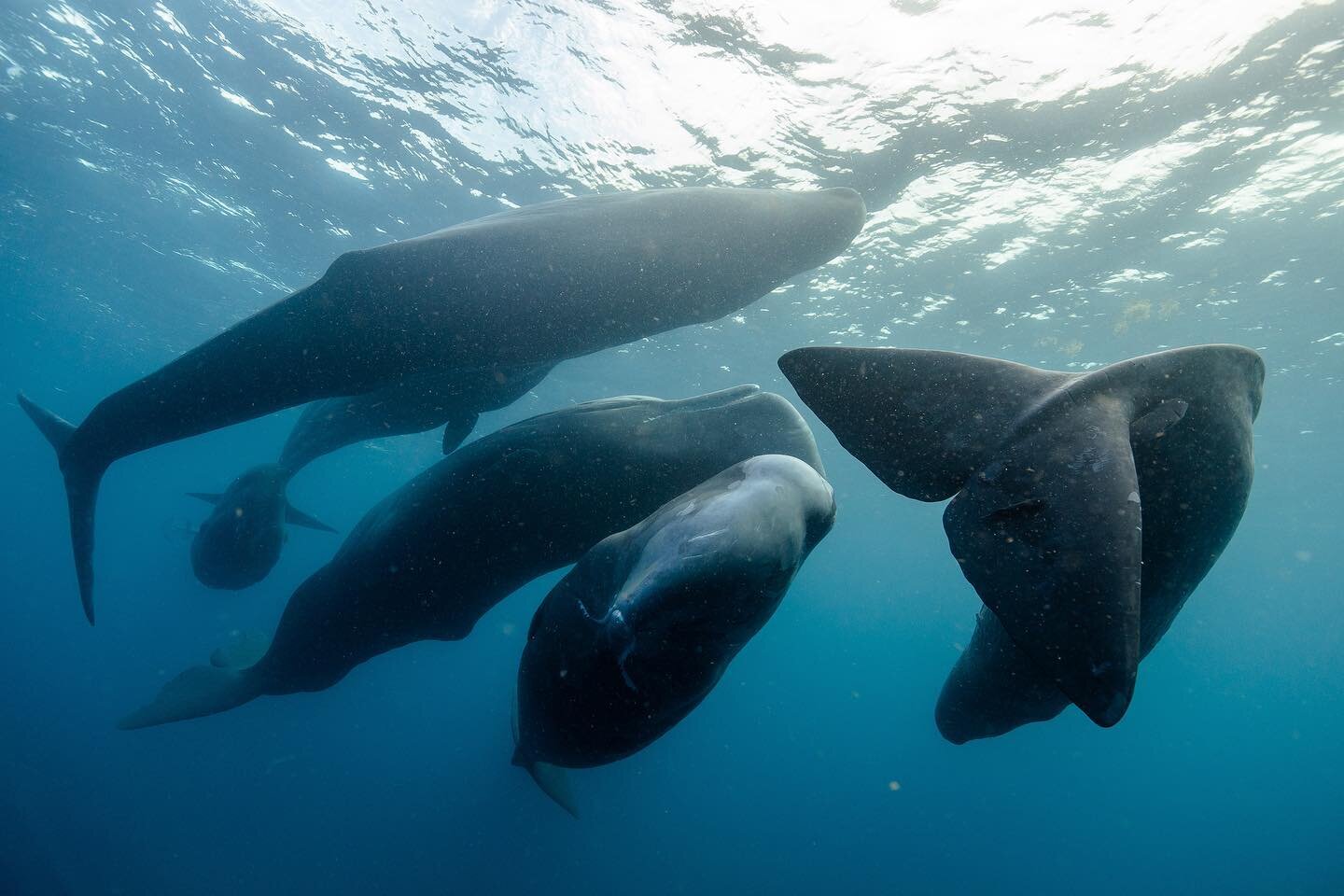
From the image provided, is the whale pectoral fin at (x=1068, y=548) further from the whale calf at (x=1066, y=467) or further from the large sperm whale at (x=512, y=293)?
the large sperm whale at (x=512, y=293)

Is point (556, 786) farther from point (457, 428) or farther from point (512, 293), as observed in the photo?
point (512, 293)

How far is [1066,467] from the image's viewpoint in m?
1.89

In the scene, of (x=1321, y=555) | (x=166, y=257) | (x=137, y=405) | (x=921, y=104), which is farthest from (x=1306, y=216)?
(x=1321, y=555)

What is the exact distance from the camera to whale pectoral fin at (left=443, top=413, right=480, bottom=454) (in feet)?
25.8

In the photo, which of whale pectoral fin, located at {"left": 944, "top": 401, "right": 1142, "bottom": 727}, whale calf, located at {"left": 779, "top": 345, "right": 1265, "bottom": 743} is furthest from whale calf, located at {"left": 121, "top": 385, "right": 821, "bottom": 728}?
whale pectoral fin, located at {"left": 944, "top": 401, "right": 1142, "bottom": 727}

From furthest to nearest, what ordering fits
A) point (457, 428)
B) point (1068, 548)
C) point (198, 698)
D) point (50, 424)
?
point (457, 428)
point (50, 424)
point (198, 698)
point (1068, 548)

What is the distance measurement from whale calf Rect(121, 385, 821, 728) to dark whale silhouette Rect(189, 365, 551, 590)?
2.14 m

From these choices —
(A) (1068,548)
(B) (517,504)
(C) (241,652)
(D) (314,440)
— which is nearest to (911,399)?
(A) (1068,548)

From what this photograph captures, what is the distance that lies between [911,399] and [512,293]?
314cm

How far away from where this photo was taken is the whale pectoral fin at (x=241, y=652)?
29.0ft

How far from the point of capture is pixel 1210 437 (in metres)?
2.27

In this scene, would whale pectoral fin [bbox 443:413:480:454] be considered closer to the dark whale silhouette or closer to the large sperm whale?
the dark whale silhouette

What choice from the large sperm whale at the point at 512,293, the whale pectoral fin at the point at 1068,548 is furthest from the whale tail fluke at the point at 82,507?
the whale pectoral fin at the point at 1068,548

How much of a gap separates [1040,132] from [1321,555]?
225ft
